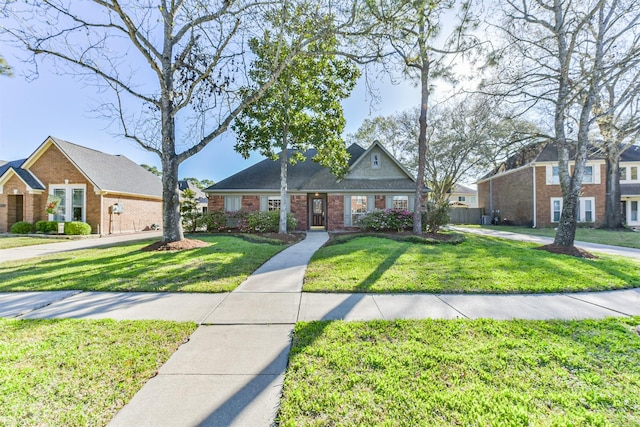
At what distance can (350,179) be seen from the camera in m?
17.6

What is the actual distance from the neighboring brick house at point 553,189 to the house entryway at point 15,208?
35.3 metres

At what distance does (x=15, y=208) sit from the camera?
54.3ft

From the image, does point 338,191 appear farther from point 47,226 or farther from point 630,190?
point 630,190

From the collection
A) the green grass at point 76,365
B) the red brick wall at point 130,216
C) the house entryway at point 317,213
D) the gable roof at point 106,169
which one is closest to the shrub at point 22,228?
the red brick wall at point 130,216

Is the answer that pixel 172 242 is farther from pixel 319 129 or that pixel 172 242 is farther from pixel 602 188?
pixel 602 188

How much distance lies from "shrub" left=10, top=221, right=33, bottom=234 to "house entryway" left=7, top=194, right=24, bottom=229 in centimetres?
163

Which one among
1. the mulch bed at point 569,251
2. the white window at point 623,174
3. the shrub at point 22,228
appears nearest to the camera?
the mulch bed at point 569,251

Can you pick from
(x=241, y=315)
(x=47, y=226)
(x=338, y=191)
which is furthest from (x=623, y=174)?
(x=47, y=226)

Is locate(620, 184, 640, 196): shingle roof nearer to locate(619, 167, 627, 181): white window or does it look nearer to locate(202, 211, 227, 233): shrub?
locate(619, 167, 627, 181): white window

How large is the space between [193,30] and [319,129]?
650 centimetres

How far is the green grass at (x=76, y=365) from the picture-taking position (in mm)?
1980

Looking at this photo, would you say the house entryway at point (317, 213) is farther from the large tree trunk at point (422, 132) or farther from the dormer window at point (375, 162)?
the large tree trunk at point (422, 132)

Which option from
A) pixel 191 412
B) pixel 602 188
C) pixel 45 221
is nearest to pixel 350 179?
pixel 191 412

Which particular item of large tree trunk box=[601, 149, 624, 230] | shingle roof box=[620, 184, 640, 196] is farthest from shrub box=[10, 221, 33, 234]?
shingle roof box=[620, 184, 640, 196]
